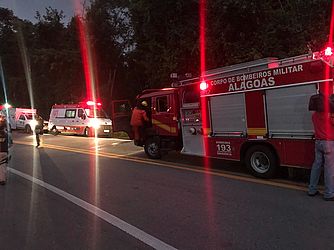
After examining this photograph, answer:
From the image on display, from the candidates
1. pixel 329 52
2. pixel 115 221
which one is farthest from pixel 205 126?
pixel 115 221

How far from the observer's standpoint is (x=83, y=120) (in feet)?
94.0

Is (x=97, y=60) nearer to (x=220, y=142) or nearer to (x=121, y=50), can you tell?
(x=121, y=50)

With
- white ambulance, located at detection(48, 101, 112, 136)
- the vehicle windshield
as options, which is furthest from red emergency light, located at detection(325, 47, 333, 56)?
the vehicle windshield

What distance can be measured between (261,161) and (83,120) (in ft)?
66.4

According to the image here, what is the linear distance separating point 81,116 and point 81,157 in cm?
1393

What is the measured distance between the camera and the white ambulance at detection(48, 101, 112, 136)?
27891 mm

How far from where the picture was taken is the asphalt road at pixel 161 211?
5.55 m

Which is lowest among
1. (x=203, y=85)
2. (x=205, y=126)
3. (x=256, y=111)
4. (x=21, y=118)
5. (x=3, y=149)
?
(x=3, y=149)

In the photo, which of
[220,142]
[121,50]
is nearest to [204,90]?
[220,142]

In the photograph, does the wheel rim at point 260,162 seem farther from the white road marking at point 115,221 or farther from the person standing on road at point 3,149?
the person standing on road at point 3,149

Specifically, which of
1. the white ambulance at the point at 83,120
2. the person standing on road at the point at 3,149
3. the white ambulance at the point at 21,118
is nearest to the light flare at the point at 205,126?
the person standing on road at the point at 3,149

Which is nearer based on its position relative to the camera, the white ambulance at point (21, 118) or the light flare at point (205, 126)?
the light flare at point (205, 126)

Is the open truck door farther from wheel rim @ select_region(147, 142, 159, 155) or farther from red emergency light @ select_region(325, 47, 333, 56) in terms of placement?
red emergency light @ select_region(325, 47, 333, 56)

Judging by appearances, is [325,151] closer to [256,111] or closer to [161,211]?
[256,111]
